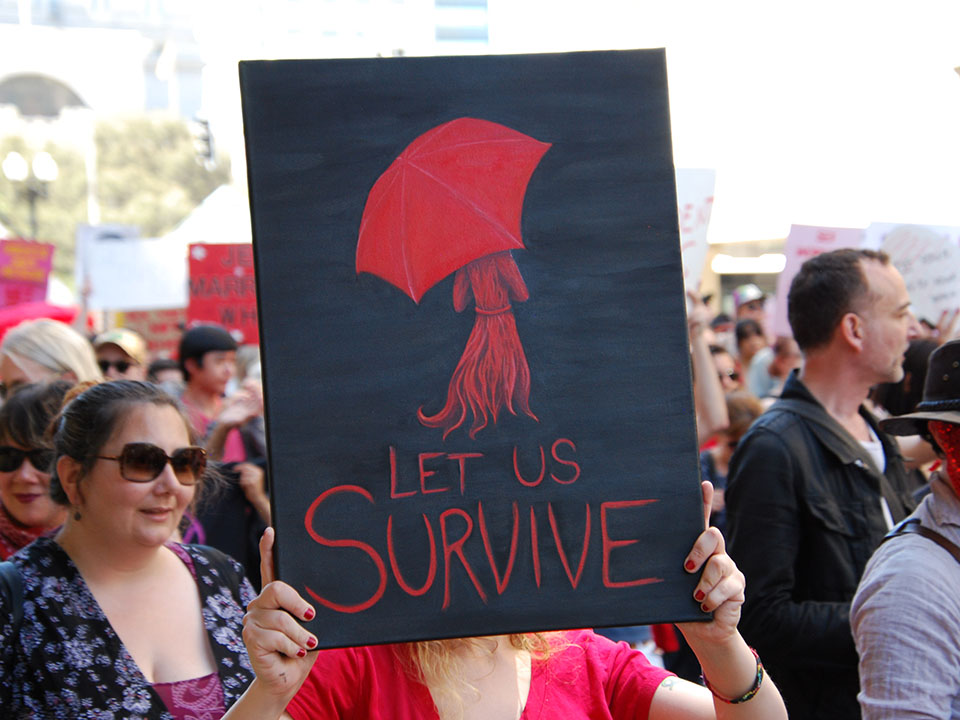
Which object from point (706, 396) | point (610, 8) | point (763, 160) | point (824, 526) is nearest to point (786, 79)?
point (763, 160)

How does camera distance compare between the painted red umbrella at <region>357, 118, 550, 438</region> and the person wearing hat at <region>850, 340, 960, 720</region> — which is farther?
the person wearing hat at <region>850, 340, 960, 720</region>

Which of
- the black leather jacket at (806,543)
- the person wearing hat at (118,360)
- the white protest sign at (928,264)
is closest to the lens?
the black leather jacket at (806,543)

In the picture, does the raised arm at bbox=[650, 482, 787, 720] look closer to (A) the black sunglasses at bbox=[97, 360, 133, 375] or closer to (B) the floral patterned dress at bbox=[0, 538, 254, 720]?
(B) the floral patterned dress at bbox=[0, 538, 254, 720]

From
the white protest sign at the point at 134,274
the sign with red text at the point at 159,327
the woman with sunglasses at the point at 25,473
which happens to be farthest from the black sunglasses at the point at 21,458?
the sign with red text at the point at 159,327

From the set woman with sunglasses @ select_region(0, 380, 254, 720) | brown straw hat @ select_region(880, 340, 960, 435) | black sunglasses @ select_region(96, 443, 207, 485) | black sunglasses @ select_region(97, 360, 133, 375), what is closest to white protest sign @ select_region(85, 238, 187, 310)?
black sunglasses @ select_region(97, 360, 133, 375)

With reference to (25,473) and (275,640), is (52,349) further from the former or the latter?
(275,640)

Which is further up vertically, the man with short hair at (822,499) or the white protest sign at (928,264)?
the white protest sign at (928,264)

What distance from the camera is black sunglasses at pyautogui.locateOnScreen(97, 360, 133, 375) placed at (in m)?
6.04

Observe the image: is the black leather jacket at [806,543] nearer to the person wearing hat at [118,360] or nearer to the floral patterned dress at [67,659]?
the floral patterned dress at [67,659]

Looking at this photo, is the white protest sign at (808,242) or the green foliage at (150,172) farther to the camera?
the green foliage at (150,172)

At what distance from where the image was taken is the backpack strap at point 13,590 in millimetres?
2263

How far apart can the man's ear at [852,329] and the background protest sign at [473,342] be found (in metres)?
1.85

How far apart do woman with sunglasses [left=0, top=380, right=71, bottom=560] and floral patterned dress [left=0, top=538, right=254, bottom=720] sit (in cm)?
67

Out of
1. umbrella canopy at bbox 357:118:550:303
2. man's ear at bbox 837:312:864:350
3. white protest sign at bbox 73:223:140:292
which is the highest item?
white protest sign at bbox 73:223:140:292
